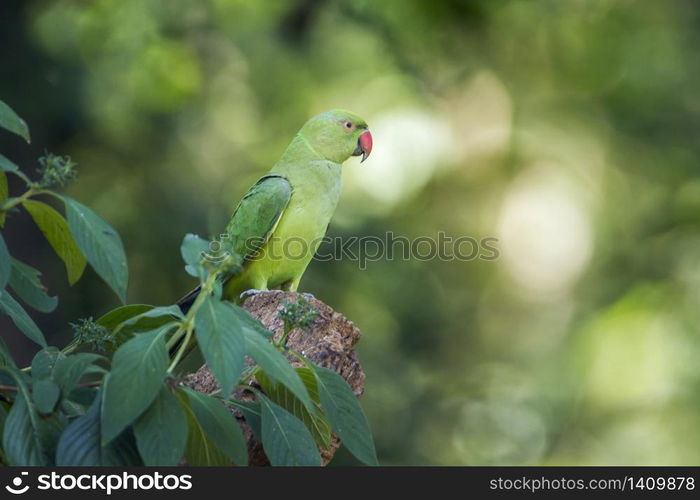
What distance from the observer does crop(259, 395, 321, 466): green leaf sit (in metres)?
2.23

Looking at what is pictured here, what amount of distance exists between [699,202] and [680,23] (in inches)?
86.6

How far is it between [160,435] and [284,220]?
11.5 ft

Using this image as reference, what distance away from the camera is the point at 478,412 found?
10711 millimetres

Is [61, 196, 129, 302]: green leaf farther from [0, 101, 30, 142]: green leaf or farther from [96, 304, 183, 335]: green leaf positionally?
[96, 304, 183, 335]: green leaf

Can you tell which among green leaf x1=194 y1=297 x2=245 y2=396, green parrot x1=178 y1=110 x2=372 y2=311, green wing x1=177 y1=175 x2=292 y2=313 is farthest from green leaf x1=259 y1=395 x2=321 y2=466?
green wing x1=177 y1=175 x2=292 y2=313

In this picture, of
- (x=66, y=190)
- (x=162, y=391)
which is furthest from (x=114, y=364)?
(x=66, y=190)

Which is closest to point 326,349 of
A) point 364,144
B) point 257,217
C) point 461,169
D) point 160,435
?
point 160,435

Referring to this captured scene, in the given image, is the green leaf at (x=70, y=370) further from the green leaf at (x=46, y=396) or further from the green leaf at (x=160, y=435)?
the green leaf at (x=160, y=435)

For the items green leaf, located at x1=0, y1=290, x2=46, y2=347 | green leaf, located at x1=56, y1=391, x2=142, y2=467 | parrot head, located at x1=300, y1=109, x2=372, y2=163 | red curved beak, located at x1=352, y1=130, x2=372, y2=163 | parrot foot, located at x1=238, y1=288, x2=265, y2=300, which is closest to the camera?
green leaf, located at x1=56, y1=391, x2=142, y2=467

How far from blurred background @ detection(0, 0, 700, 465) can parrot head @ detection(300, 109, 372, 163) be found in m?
2.88

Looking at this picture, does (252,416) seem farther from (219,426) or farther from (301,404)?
(219,426)

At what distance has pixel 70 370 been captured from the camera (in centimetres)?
208

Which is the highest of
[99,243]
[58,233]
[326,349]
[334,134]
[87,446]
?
[334,134]

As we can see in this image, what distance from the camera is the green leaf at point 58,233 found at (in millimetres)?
2164
